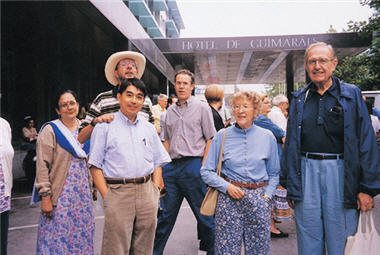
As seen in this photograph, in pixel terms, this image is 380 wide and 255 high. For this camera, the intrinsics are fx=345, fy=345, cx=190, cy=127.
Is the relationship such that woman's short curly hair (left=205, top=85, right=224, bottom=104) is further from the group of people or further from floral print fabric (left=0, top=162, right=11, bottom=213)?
floral print fabric (left=0, top=162, right=11, bottom=213)

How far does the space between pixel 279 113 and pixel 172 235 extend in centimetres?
255

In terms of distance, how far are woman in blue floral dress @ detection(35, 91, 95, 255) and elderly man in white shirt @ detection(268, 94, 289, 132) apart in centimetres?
323

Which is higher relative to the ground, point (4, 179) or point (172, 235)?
point (4, 179)

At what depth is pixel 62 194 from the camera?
3.30 m

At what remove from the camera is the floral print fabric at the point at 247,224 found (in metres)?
2.78

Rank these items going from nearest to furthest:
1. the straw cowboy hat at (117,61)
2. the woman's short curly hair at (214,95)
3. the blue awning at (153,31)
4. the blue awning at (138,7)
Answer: the straw cowboy hat at (117,61) < the woman's short curly hair at (214,95) < the blue awning at (138,7) < the blue awning at (153,31)

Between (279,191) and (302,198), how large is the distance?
8.14 feet

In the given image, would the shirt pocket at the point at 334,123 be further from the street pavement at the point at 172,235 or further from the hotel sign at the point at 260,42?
the hotel sign at the point at 260,42

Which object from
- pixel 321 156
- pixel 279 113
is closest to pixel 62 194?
pixel 321 156

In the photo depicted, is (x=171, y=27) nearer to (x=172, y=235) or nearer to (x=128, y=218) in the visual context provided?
(x=172, y=235)

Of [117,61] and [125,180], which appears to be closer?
[125,180]

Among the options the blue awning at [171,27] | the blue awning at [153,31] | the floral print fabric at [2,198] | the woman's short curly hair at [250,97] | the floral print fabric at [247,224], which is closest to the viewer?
the floral print fabric at [247,224]

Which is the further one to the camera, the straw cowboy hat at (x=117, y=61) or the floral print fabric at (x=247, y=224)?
the straw cowboy hat at (x=117, y=61)

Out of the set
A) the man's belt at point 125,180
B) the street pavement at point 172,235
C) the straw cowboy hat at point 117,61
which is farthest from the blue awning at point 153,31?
the man's belt at point 125,180
